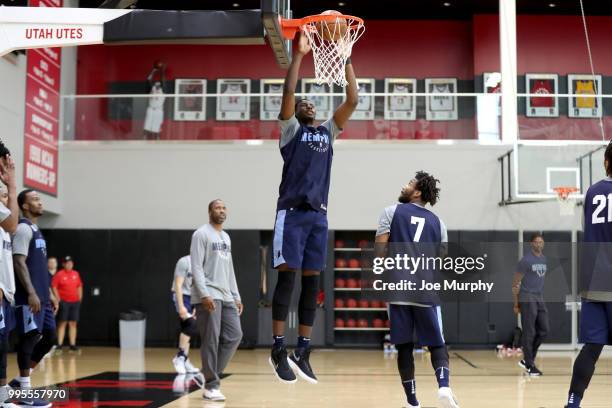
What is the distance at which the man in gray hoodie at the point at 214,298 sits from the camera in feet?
28.1

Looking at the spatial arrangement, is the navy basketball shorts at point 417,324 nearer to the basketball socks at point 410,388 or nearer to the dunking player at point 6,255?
the basketball socks at point 410,388

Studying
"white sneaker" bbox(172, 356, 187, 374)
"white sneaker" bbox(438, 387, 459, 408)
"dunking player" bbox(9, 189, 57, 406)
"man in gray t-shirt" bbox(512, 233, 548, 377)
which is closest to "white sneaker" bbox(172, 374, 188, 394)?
"white sneaker" bbox(172, 356, 187, 374)

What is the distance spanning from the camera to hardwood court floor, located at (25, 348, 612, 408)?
342 inches

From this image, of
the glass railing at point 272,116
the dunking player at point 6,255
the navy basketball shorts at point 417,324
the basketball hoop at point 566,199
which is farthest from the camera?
the glass railing at point 272,116

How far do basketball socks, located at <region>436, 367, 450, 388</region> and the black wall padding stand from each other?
3.11 metres

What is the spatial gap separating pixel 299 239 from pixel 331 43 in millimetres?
1414

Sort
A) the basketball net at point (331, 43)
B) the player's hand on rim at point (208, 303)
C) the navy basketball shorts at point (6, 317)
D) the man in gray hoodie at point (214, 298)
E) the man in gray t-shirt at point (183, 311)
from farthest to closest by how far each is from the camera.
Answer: the man in gray t-shirt at point (183, 311) → the man in gray hoodie at point (214, 298) → the player's hand on rim at point (208, 303) → the navy basketball shorts at point (6, 317) → the basketball net at point (331, 43)

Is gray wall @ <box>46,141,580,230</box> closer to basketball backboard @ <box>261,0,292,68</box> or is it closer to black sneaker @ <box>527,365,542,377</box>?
black sneaker @ <box>527,365,542,377</box>

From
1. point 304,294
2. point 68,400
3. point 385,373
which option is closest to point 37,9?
point 304,294

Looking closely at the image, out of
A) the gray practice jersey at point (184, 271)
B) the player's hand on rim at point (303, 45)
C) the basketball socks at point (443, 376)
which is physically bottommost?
the basketball socks at point (443, 376)

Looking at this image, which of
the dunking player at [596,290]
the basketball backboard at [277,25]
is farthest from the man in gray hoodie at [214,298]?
the dunking player at [596,290]

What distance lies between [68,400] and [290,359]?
3.45 metres

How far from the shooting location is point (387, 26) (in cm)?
2130

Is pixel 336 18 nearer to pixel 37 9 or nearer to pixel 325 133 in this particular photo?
pixel 325 133
